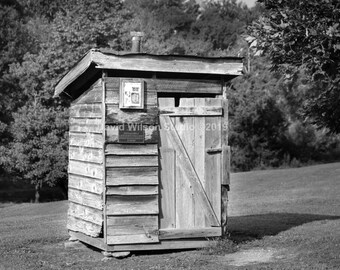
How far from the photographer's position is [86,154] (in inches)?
472

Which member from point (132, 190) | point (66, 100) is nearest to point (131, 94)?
point (132, 190)

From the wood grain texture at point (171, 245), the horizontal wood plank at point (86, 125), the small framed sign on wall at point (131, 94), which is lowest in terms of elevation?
the wood grain texture at point (171, 245)

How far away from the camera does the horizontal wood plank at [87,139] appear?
11.3 metres

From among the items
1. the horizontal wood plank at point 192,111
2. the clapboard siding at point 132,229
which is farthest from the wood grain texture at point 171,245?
the horizontal wood plank at point 192,111

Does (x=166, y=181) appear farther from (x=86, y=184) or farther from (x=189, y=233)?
(x=86, y=184)

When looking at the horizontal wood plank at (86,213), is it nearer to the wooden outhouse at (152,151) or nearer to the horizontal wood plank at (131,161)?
the wooden outhouse at (152,151)

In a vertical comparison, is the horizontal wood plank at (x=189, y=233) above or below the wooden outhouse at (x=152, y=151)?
below

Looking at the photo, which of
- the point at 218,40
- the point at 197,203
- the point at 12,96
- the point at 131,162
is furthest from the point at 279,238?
the point at 218,40

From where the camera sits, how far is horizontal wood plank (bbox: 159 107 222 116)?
11.4 metres

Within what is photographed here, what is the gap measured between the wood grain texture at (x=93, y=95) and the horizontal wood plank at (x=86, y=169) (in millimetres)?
1078

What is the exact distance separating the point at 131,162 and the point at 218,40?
178 ft

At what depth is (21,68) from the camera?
3566cm

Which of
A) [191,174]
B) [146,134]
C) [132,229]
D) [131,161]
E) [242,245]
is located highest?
[146,134]

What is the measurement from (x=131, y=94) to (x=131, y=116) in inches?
14.0
